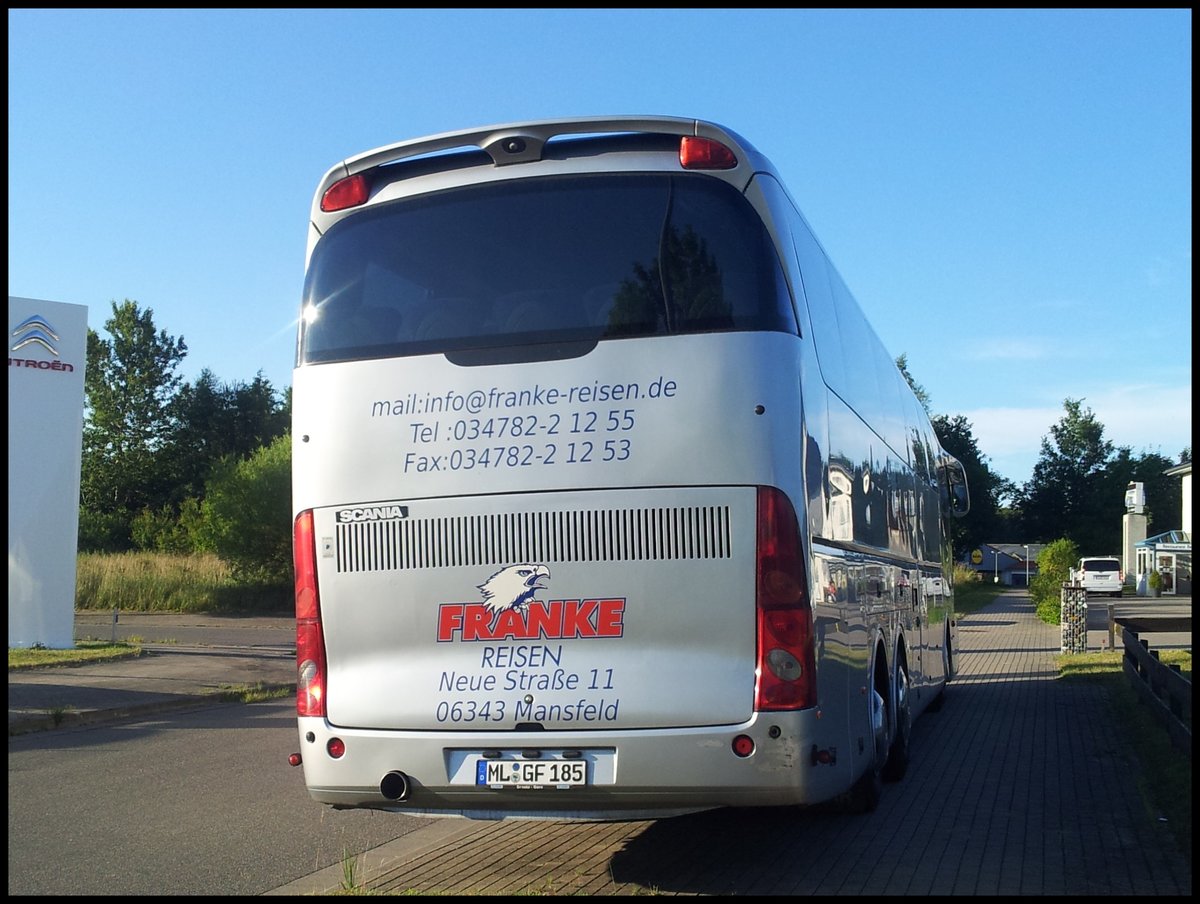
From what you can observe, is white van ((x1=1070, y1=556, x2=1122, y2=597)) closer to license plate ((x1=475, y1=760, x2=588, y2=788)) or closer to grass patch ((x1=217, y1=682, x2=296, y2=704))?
grass patch ((x1=217, y1=682, x2=296, y2=704))

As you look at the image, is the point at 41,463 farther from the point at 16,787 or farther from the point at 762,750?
the point at 762,750

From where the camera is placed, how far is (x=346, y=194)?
661 cm

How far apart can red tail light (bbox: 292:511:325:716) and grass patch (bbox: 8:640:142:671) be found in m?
14.5

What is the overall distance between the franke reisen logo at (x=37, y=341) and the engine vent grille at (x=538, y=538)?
18.4 metres

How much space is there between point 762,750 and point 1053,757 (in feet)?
20.0

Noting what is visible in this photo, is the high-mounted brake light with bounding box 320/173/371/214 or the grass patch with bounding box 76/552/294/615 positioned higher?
the high-mounted brake light with bounding box 320/173/371/214

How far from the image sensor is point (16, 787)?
31.2ft

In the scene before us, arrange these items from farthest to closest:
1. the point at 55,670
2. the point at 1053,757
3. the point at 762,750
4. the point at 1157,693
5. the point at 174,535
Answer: the point at 174,535
the point at 55,670
the point at 1157,693
the point at 1053,757
the point at 762,750

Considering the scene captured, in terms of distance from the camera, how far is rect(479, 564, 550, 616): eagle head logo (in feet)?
19.3

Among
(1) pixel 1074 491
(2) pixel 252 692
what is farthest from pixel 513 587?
(1) pixel 1074 491

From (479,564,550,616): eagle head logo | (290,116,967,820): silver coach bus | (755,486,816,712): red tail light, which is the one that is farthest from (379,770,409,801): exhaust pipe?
(755,486,816,712): red tail light

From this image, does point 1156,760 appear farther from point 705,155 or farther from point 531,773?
point 705,155

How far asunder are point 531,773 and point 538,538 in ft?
3.55

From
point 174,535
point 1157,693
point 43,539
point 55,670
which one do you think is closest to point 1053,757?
point 1157,693
